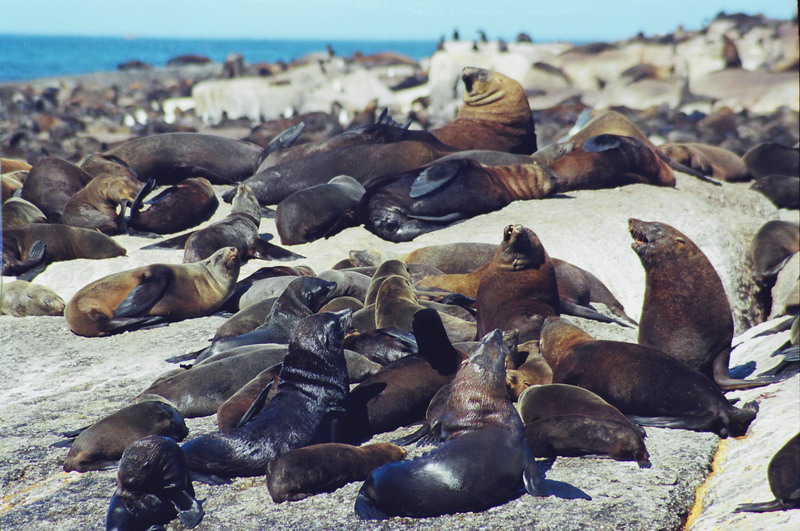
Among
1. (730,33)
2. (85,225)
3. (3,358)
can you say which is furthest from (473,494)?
(730,33)

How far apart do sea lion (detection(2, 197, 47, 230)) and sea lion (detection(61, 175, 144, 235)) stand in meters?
0.30

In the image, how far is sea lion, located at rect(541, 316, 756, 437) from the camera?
461cm

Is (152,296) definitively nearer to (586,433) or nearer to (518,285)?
(518,285)

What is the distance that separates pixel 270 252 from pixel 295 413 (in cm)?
458

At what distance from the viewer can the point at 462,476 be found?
358cm

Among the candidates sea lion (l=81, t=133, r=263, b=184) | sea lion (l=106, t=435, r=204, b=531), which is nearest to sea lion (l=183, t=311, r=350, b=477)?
sea lion (l=106, t=435, r=204, b=531)

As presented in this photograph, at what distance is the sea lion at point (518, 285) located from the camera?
6.23 meters

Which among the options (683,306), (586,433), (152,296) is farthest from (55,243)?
(586,433)

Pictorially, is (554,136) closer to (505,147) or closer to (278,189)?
(505,147)

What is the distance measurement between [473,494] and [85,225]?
6.92m

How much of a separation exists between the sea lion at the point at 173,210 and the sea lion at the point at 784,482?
7.26 metres

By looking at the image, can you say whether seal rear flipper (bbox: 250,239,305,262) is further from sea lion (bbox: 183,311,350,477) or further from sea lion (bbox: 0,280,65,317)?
sea lion (bbox: 183,311,350,477)

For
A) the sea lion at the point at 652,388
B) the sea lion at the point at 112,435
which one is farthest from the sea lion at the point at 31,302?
the sea lion at the point at 652,388

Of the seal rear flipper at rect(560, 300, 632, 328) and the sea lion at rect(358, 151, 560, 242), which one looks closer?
the seal rear flipper at rect(560, 300, 632, 328)
